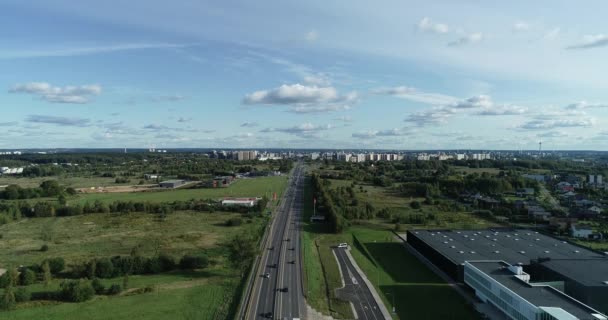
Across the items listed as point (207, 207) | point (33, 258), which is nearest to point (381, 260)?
point (33, 258)

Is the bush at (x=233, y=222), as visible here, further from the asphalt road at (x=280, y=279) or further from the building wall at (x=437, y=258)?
the building wall at (x=437, y=258)

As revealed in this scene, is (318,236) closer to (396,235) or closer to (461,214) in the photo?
(396,235)

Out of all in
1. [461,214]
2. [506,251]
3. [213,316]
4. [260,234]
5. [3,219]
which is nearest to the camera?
[213,316]

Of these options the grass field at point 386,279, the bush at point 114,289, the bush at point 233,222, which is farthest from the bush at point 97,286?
the bush at point 233,222

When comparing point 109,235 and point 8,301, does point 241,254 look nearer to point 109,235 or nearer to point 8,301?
point 8,301

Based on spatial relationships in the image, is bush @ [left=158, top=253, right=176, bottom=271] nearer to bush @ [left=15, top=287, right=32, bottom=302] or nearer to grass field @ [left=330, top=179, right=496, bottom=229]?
bush @ [left=15, top=287, right=32, bottom=302]

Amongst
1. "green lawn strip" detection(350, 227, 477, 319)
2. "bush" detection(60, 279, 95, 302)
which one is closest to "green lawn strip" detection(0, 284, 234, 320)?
"bush" detection(60, 279, 95, 302)

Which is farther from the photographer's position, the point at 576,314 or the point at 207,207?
the point at 207,207

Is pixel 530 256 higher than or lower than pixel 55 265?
higher

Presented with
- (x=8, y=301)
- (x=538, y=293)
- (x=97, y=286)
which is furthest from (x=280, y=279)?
(x=8, y=301)
